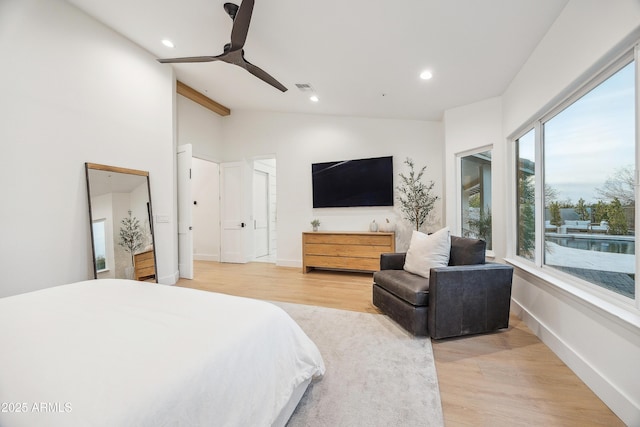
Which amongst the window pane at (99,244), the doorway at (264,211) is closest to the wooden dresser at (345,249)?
the doorway at (264,211)

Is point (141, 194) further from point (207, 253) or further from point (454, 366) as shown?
point (454, 366)

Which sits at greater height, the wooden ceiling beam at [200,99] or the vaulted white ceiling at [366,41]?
the wooden ceiling beam at [200,99]

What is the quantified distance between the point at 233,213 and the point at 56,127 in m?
3.39

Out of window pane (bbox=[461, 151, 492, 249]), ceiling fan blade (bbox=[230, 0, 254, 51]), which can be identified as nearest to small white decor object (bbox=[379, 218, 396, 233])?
window pane (bbox=[461, 151, 492, 249])

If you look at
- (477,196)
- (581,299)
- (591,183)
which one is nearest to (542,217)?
(591,183)

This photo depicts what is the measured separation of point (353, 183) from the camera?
4.83m

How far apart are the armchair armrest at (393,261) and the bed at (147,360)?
5.53 ft

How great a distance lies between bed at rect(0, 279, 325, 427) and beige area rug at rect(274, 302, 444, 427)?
0.66 feet

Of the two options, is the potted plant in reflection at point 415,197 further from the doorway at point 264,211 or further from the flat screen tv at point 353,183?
the doorway at point 264,211

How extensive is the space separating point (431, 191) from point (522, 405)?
11.0 ft

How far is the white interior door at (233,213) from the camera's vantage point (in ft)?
18.7

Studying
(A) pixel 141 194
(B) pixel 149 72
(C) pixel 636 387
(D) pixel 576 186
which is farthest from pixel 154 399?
Answer: (B) pixel 149 72

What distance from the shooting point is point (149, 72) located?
355cm

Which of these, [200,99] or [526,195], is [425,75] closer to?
[526,195]
